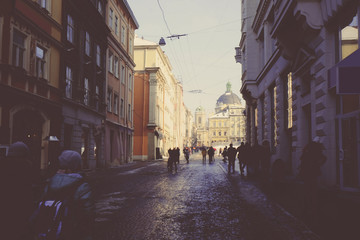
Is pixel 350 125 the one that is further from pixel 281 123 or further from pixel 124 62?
pixel 124 62

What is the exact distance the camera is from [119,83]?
35.3 m

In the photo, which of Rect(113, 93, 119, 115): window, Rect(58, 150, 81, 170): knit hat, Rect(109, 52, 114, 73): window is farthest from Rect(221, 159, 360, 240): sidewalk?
Rect(113, 93, 119, 115): window

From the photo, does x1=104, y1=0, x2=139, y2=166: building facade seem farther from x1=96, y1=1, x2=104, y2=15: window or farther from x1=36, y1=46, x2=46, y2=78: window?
x1=36, y1=46, x2=46, y2=78: window

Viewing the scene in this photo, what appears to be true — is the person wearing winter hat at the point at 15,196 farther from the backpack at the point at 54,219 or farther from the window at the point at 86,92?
the window at the point at 86,92

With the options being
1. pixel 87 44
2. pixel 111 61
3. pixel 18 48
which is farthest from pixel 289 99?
pixel 111 61

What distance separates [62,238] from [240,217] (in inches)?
212

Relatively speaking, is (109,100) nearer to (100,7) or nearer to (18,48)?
(100,7)

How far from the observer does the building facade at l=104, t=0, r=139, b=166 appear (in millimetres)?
31906

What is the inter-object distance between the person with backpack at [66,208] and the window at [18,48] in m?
13.9

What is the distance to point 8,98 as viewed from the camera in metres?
15.5

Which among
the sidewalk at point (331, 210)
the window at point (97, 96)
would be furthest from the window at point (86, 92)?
the sidewalk at point (331, 210)

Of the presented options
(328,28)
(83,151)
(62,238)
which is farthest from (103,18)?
(62,238)

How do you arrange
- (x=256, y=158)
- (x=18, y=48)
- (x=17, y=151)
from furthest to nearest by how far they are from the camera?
(x=256, y=158), (x=18, y=48), (x=17, y=151)

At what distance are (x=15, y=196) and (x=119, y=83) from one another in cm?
3198
